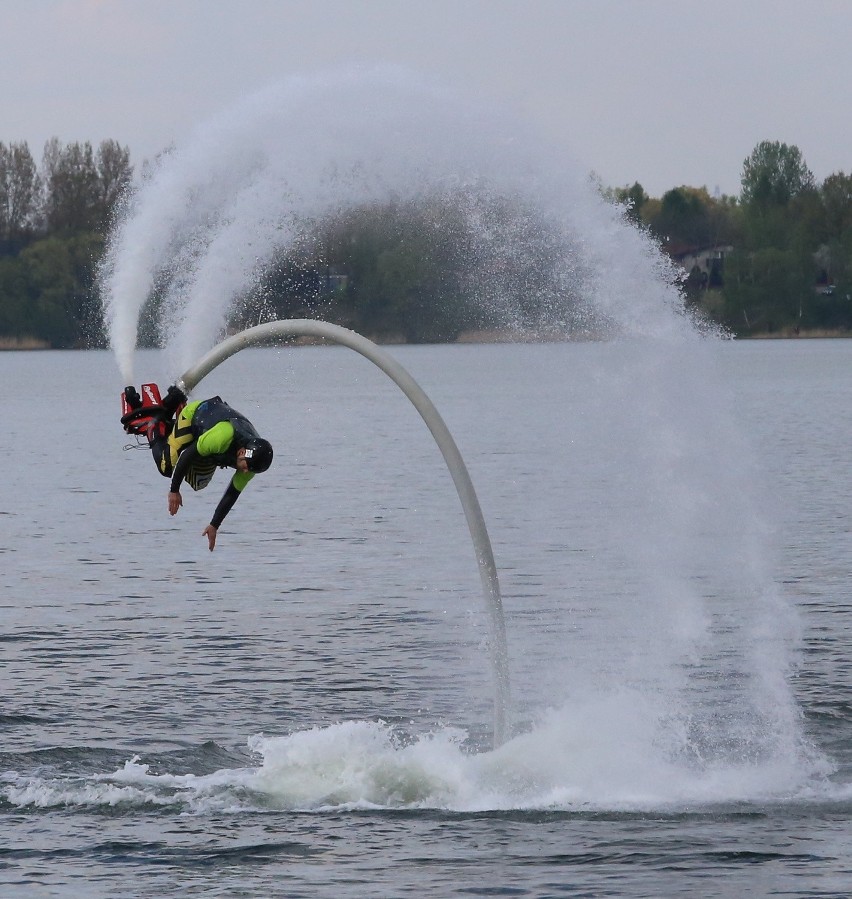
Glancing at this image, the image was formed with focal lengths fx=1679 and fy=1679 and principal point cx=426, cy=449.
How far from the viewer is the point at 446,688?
1117 inches

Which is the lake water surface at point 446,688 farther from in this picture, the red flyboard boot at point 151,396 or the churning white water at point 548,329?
the red flyboard boot at point 151,396

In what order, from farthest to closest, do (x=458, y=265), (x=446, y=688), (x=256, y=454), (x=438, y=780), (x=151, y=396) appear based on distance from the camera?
(x=458, y=265)
(x=446, y=688)
(x=438, y=780)
(x=151, y=396)
(x=256, y=454)

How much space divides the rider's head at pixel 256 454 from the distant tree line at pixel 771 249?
142929 mm

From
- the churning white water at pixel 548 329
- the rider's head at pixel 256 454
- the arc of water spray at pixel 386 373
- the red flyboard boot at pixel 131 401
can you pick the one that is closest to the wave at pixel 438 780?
A: the churning white water at pixel 548 329

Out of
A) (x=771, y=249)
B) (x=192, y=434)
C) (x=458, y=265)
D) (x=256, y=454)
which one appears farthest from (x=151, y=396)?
(x=771, y=249)

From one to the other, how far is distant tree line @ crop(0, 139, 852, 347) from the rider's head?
1.70 m

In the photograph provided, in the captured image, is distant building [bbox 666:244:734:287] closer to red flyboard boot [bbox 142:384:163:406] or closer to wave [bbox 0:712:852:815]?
wave [bbox 0:712:852:815]

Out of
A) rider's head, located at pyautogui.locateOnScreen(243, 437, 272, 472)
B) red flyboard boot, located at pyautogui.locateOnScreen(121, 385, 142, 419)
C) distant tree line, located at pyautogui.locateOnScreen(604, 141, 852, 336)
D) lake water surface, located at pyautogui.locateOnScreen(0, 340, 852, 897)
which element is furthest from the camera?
distant tree line, located at pyautogui.locateOnScreen(604, 141, 852, 336)

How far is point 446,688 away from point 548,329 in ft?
24.5

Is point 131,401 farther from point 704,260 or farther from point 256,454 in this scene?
point 704,260

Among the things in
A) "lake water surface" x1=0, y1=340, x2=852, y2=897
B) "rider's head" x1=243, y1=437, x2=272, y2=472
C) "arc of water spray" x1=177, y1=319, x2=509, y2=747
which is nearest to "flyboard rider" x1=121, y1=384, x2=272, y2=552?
"rider's head" x1=243, y1=437, x2=272, y2=472

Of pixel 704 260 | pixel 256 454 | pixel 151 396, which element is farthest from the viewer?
pixel 704 260

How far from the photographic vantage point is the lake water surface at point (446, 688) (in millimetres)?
19781

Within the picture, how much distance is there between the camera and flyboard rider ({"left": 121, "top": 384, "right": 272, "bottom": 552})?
17438 mm
